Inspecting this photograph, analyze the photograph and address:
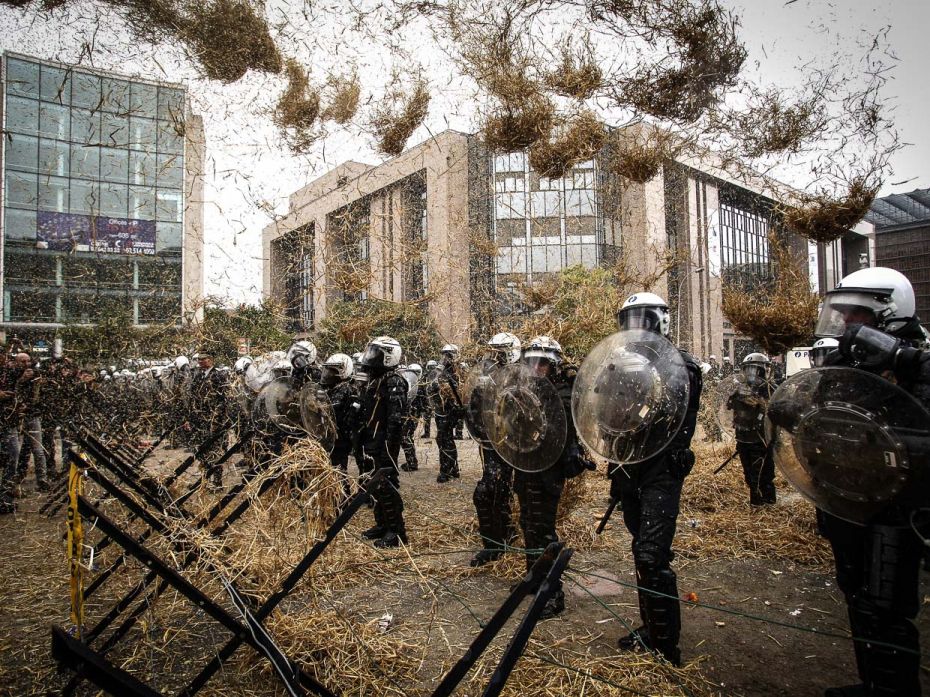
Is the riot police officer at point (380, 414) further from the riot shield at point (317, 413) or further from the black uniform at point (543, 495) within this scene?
the black uniform at point (543, 495)

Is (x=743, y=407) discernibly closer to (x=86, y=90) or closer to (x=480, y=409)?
(x=480, y=409)

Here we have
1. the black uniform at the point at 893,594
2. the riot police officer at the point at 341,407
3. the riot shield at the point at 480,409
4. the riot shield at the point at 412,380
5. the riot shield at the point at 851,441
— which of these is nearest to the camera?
the riot shield at the point at 851,441

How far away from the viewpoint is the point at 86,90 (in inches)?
198

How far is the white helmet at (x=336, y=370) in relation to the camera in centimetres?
687

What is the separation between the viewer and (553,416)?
3762mm

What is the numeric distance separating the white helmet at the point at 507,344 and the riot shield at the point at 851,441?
117 inches

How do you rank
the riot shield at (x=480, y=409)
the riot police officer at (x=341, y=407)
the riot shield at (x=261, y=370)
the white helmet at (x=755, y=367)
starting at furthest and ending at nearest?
1. the riot shield at (x=261, y=370)
2. the white helmet at (x=755, y=367)
3. the riot police officer at (x=341, y=407)
4. the riot shield at (x=480, y=409)

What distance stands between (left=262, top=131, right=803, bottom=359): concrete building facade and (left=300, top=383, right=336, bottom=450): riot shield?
153cm

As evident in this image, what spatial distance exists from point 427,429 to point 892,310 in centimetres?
1195

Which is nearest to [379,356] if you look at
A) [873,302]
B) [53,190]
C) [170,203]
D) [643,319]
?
[643,319]

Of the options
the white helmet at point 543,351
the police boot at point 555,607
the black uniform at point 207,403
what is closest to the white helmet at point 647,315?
the white helmet at point 543,351

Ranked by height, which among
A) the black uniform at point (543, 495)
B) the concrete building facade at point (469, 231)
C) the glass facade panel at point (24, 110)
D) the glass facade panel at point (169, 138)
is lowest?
the black uniform at point (543, 495)

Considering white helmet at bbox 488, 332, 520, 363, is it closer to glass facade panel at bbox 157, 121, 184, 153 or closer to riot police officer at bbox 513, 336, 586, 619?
riot police officer at bbox 513, 336, 586, 619

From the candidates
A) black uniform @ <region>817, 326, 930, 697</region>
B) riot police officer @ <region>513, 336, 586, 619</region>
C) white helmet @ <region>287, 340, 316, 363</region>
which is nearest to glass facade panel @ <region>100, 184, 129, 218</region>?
white helmet @ <region>287, 340, 316, 363</region>
